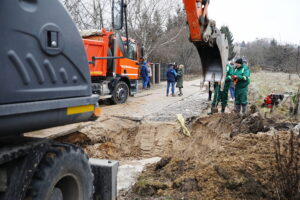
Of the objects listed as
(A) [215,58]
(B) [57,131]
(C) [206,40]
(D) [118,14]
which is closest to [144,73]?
(A) [215,58]

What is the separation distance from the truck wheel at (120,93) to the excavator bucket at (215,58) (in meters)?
6.20

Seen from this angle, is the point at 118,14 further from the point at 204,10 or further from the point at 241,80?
the point at 241,80

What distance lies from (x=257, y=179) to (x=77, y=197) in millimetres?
2415

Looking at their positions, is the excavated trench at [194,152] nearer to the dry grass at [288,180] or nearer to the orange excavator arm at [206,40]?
the dry grass at [288,180]

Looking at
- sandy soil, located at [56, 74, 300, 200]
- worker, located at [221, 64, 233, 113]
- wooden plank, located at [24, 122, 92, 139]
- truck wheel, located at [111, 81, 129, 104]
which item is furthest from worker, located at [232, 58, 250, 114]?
truck wheel, located at [111, 81, 129, 104]

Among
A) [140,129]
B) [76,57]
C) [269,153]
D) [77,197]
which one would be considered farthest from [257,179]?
[140,129]

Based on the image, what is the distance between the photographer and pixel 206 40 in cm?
567

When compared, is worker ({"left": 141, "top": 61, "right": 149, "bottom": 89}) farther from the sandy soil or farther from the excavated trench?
the excavated trench

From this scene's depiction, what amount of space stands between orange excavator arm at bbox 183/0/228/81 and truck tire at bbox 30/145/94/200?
353 cm

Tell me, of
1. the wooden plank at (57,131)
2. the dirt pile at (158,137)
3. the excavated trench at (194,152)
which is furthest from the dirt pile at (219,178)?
the wooden plank at (57,131)

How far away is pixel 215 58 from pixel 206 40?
1.04 m

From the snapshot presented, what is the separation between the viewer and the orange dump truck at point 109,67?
11.3 m

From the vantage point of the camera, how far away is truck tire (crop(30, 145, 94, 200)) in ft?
7.21

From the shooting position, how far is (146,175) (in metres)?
4.86
